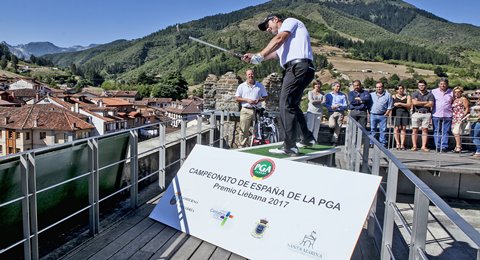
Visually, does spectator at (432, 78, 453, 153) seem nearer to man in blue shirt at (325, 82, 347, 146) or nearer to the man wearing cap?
man in blue shirt at (325, 82, 347, 146)

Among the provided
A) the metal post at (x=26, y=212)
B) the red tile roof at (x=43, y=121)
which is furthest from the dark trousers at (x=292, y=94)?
the red tile roof at (x=43, y=121)

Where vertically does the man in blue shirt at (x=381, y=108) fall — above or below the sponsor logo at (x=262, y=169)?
above

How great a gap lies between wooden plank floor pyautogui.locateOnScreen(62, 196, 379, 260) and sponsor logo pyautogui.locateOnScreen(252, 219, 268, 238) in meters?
0.23

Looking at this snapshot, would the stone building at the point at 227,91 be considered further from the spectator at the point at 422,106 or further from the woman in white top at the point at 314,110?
the spectator at the point at 422,106

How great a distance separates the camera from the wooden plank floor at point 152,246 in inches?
121

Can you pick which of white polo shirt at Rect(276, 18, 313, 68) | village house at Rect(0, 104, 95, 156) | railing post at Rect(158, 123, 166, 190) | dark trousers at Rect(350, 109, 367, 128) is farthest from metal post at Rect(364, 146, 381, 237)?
village house at Rect(0, 104, 95, 156)

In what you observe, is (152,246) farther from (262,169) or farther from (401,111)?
(401,111)

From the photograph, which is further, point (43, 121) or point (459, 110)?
point (43, 121)

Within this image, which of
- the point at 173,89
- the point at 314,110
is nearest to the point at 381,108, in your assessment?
the point at 314,110

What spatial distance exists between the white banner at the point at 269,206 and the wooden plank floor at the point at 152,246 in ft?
0.32

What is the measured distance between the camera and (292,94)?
429cm

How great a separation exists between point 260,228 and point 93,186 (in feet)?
5.20

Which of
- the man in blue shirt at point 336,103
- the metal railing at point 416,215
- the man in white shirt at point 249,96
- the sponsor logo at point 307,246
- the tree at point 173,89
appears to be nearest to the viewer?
the metal railing at point 416,215

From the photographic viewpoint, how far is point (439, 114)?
7.81 metres
